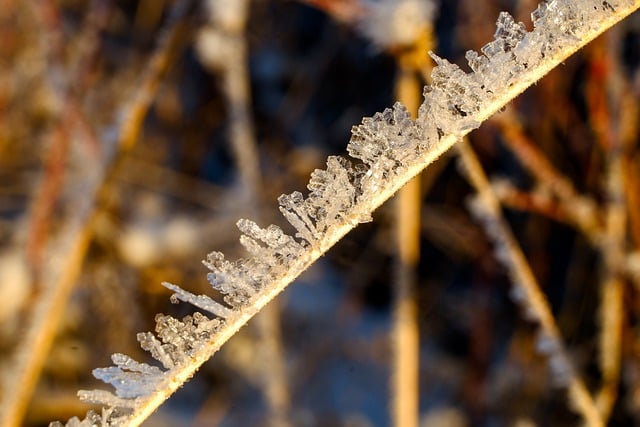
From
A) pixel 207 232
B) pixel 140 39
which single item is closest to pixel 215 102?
pixel 140 39

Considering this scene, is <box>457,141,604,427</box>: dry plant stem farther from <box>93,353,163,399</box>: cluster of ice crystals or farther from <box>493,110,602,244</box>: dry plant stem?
<box>93,353,163,399</box>: cluster of ice crystals

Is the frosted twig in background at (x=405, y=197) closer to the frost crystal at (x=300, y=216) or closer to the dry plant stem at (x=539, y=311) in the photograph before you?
the dry plant stem at (x=539, y=311)

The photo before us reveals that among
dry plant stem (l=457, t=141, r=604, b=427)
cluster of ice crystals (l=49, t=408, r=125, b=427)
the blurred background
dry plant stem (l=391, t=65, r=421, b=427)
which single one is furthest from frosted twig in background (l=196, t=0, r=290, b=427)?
cluster of ice crystals (l=49, t=408, r=125, b=427)

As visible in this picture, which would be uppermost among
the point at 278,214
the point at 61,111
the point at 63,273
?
the point at 278,214

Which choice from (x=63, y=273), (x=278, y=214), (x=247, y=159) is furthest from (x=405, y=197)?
(x=278, y=214)

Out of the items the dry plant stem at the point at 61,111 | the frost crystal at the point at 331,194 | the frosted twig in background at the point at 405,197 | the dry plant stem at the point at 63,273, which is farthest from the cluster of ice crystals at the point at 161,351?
the dry plant stem at the point at 61,111

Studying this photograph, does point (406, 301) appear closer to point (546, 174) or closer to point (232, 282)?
point (546, 174)
